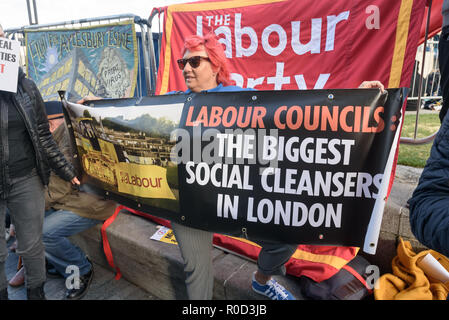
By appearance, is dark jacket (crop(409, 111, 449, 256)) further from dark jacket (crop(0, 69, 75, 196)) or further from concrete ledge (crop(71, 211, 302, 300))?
dark jacket (crop(0, 69, 75, 196))

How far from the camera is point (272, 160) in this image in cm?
159

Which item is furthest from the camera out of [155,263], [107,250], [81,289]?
[107,250]

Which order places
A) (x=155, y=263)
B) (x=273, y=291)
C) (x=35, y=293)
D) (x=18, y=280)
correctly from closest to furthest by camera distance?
(x=273, y=291), (x=35, y=293), (x=155, y=263), (x=18, y=280)

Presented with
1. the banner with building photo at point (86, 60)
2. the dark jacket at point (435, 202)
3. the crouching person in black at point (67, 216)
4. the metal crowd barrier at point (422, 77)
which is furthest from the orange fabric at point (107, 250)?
the metal crowd barrier at point (422, 77)

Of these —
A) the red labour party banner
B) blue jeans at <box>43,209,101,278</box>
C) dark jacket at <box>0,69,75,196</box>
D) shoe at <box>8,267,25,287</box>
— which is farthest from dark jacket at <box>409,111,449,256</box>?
shoe at <box>8,267,25,287</box>

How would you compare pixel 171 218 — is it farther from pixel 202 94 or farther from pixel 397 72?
pixel 397 72

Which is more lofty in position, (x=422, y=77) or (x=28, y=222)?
(x=422, y=77)

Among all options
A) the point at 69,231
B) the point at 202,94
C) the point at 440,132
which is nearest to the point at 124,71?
the point at 69,231

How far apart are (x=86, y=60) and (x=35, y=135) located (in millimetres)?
2463

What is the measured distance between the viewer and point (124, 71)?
Answer: 3.75m

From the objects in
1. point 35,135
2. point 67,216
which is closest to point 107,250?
point 67,216

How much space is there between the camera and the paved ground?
2484 mm

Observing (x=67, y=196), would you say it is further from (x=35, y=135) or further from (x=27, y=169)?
(x=35, y=135)

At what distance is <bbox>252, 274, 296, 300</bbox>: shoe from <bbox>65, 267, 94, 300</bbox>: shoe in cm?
158
